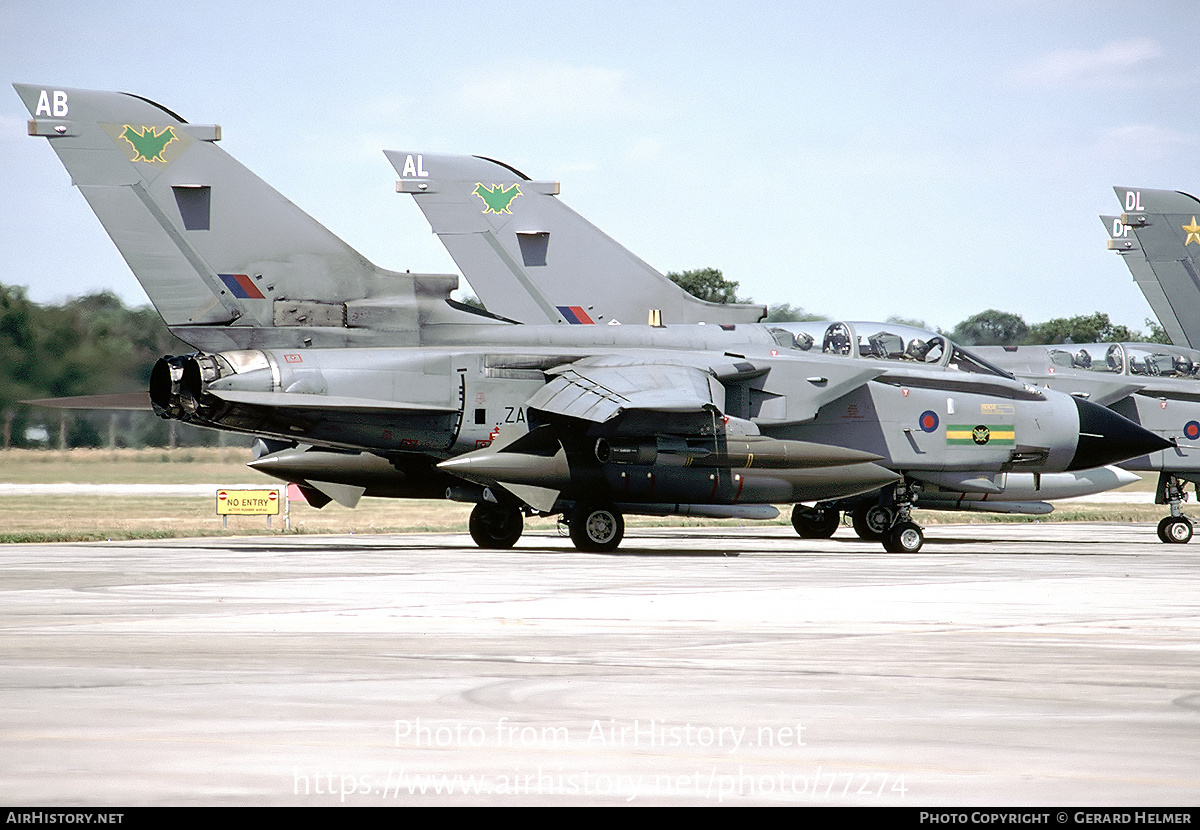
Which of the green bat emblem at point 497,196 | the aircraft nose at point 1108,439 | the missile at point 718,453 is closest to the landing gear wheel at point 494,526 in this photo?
the missile at point 718,453

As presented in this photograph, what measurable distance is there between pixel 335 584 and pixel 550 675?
263 inches

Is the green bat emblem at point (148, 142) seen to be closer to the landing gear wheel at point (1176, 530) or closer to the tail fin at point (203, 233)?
the tail fin at point (203, 233)

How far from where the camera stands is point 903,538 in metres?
20.7

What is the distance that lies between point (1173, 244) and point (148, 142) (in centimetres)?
1907

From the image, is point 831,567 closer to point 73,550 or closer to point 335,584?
point 335,584

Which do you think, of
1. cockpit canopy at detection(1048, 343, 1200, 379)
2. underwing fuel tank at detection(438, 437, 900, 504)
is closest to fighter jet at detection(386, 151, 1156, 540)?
cockpit canopy at detection(1048, 343, 1200, 379)

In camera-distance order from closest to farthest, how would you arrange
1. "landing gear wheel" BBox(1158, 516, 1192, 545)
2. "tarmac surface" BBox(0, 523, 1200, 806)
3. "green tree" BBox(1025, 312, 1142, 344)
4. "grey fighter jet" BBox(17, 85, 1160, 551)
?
"tarmac surface" BBox(0, 523, 1200, 806) < "grey fighter jet" BBox(17, 85, 1160, 551) < "landing gear wheel" BBox(1158, 516, 1192, 545) < "green tree" BBox(1025, 312, 1142, 344)

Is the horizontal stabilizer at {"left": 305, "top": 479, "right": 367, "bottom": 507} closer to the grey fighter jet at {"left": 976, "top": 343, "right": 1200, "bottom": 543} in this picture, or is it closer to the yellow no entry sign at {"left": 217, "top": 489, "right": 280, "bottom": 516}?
the yellow no entry sign at {"left": 217, "top": 489, "right": 280, "bottom": 516}

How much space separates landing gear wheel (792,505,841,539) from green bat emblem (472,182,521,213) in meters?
8.03

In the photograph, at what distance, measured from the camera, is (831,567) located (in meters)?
16.7

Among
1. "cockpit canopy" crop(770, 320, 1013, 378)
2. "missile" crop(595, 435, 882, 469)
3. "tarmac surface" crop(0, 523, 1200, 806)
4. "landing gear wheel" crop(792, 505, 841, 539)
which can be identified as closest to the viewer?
"tarmac surface" crop(0, 523, 1200, 806)

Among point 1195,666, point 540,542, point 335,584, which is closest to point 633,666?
point 1195,666

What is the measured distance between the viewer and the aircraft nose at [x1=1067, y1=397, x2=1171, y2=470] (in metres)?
21.3

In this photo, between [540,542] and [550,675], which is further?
[540,542]
